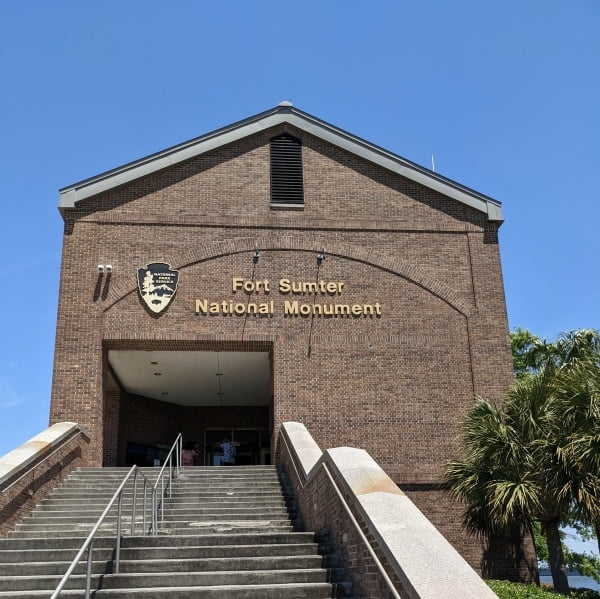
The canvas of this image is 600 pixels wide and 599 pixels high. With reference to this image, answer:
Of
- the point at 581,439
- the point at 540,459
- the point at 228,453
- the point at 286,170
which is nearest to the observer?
the point at 581,439

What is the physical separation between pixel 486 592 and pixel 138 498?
828cm

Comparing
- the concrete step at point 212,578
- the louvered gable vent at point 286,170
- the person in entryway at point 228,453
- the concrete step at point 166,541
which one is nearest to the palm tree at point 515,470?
the concrete step at point 166,541

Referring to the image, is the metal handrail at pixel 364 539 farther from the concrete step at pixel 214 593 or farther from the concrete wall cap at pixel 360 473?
the concrete step at pixel 214 593

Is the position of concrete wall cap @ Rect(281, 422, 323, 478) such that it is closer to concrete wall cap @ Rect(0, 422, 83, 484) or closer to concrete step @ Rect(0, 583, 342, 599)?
concrete step @ Rect(0, 583, 342, 599)

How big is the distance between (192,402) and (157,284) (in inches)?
322

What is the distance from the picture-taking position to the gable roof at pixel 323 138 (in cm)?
1895

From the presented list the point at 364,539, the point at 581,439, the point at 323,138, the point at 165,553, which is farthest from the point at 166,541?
the point at 323,138

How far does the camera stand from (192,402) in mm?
24797

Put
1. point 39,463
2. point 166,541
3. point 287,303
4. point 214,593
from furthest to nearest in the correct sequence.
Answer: point 287,303 < point 39,463 < point 166,541 < point 214,593

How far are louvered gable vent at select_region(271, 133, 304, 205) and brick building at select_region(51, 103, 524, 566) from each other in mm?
42

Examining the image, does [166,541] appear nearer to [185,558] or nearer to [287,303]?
[185,558]

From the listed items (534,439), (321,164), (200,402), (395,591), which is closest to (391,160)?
(321,164)

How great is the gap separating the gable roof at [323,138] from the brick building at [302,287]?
4 cm

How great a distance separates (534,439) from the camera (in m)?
13.2
